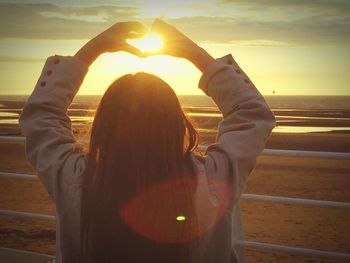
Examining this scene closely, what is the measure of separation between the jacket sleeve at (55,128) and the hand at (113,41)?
0.13 ft

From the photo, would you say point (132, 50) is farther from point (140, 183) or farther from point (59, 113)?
point (140, 183)

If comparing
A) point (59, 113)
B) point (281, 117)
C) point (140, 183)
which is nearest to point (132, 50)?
point (59, 113)

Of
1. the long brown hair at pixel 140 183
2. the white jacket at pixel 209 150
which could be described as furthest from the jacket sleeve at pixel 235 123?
the long brown hair at pixel 140 183

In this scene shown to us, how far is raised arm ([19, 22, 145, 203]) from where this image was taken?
118 cm

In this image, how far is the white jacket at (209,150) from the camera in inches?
46.2

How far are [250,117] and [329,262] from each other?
4.95m

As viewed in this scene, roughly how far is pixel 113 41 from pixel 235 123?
1.48 ft

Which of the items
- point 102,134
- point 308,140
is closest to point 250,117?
point 102,134

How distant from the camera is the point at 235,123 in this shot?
48.9 inches

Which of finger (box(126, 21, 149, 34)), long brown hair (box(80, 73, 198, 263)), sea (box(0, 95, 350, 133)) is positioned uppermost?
finger (box(126, 21, 149, 34))

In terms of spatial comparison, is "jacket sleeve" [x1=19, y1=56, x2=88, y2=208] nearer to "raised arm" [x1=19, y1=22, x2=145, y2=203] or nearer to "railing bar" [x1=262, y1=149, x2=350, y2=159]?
"raised arm" [x1=19, y1=22, x2=145, y2=203]

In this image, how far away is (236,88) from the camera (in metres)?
1.26

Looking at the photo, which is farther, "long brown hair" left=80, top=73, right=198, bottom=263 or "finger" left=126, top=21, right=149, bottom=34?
"finger" left=126, top=21, right=149, bottom=34

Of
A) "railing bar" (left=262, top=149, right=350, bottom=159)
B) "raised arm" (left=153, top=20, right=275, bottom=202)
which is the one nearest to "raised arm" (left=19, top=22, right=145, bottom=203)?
"raised arm" (left=153, top=20, right=275, bottom=202)
